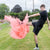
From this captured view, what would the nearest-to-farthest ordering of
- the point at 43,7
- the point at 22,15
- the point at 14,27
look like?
the point at 43,7
the point at 14,27
the point at 22,15

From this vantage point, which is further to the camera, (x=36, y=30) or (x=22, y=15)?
(x=22, y=15)

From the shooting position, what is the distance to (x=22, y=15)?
1489 inches

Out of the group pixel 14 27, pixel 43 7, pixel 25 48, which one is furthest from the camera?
pixel 14 27

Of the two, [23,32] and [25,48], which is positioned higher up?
[23,32]

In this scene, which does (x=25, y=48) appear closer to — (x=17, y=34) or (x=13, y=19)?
(x=17, y=34)

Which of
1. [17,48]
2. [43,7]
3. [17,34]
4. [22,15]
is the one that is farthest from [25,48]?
[22,15]

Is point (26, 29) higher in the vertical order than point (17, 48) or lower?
higher

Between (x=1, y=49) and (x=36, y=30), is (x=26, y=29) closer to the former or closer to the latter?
(x=36, y=30)

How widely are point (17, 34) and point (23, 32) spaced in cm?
30

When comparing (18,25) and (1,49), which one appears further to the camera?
(18,25)

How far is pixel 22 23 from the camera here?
271 inches

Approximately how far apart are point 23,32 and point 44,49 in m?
1.24

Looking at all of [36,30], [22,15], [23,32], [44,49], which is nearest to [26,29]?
[23,32]

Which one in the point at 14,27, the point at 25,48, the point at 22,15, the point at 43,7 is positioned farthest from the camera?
the point at 22,15
